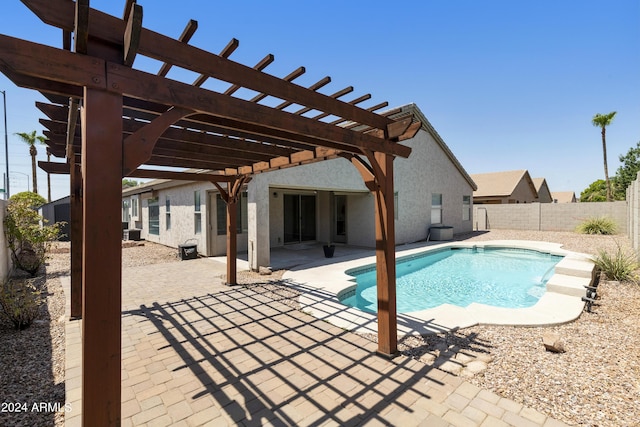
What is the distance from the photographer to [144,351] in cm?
410

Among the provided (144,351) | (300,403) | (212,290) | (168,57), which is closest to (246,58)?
(168,57)

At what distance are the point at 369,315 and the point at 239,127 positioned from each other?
3.90 m

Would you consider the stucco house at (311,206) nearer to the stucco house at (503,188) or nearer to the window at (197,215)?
the window at (197,215)

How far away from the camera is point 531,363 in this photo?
11.8 feet

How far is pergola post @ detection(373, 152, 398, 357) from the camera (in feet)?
12.8

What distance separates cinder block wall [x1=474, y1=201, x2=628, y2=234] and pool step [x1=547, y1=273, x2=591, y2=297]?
14835 millimetres

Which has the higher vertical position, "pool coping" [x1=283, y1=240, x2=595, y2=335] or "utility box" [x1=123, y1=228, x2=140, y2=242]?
"utility box" [x1=123, y1=228, x2=140, y2=242]

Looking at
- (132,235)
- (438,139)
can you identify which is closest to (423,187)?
(438,139)

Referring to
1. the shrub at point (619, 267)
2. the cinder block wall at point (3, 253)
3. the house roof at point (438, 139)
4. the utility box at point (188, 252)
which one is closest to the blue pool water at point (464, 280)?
the shrub at point (619, 267)

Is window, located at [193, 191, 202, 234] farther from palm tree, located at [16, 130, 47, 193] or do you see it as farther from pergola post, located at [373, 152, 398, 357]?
palm tree, located at [16, 130, 47, 193]

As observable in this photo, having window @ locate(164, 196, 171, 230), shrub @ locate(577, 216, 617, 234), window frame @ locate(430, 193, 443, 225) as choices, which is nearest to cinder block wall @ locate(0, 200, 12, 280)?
window @ locate(164, 196, 171, 230)

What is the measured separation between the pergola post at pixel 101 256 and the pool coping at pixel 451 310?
3495mm

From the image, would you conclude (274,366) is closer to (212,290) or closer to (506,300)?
(212,290)

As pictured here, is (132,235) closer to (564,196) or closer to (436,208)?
(436,208)
